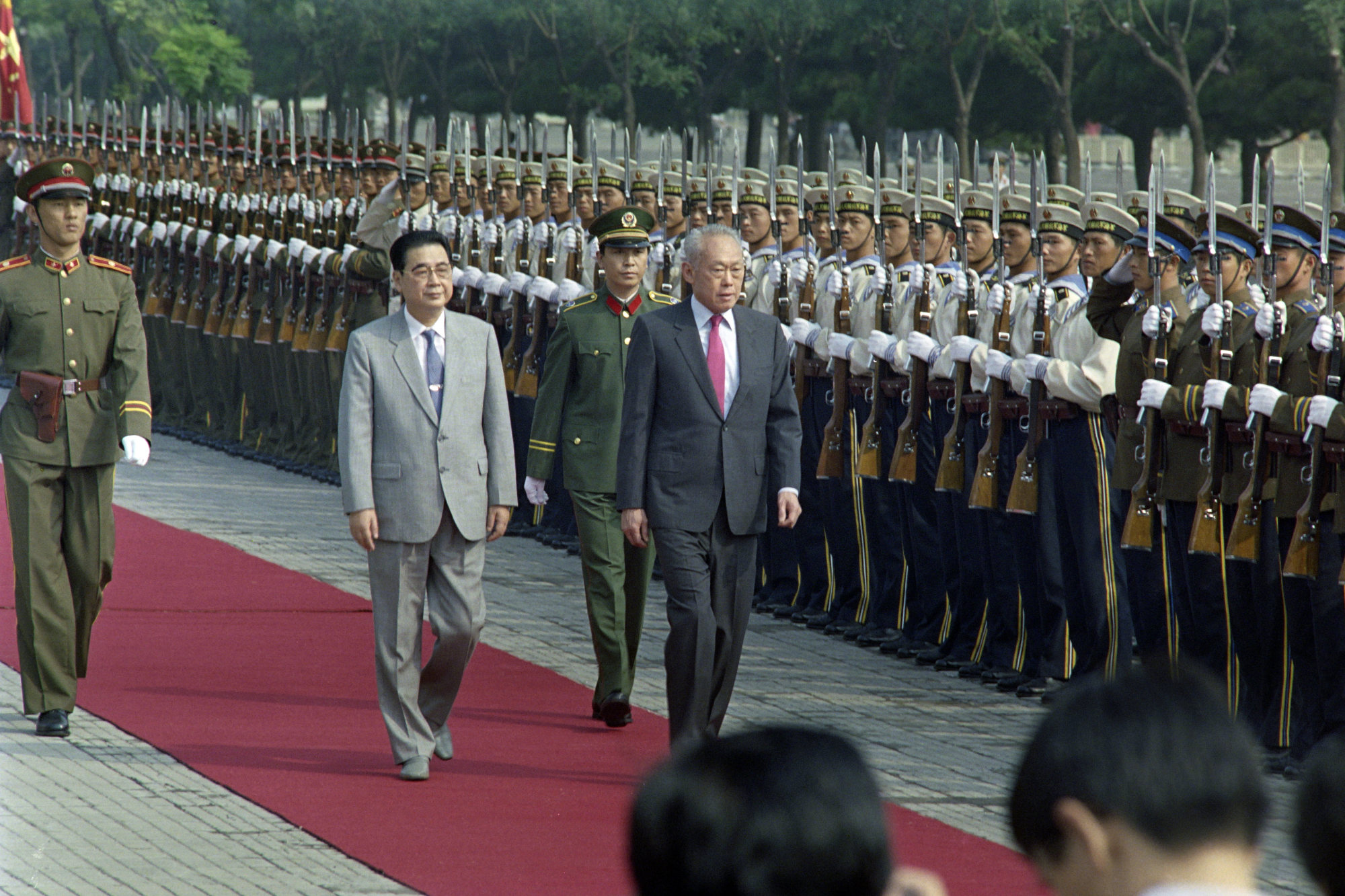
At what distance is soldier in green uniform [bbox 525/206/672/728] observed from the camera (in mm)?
7199

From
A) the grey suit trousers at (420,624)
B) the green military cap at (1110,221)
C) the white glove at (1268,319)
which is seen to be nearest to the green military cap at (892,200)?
the green military cap at (1110,221)

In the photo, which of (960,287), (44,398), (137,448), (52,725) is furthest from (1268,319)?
(52,725)

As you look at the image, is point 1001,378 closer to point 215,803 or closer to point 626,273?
point 626,273

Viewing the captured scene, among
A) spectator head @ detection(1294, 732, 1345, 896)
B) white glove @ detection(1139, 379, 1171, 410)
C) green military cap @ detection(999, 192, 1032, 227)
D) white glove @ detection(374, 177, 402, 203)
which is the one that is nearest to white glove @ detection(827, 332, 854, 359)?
green military cap @ detection(999, 192, 1032, 227)

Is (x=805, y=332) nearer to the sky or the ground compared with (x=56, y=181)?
nearer to the ground

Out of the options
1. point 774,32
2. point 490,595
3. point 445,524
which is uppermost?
point 774,32

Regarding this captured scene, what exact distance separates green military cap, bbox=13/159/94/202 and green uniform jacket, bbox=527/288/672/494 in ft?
5.55

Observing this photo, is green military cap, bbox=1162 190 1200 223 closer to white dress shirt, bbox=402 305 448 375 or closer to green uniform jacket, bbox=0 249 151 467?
white dress shirt, bbox=402 305 448 375

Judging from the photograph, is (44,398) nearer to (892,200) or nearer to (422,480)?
(422,480)

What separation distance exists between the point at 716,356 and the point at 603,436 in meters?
1.01

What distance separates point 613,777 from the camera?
641 cm

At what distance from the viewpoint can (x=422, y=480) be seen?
20.7 feet

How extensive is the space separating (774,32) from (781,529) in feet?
92.4

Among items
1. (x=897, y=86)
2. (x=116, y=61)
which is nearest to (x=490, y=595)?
(x=897, y=86)
